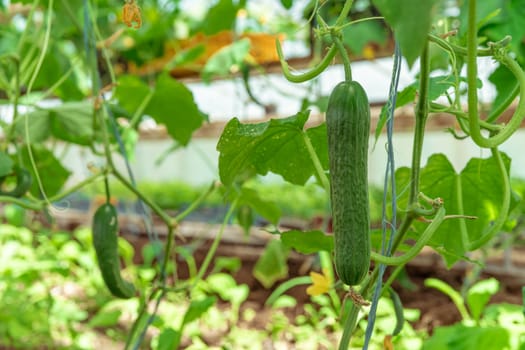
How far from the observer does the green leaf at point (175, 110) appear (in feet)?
3.28

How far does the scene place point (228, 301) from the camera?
1768mm

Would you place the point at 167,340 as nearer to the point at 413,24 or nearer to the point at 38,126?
the point at 38,126

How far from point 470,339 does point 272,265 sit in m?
1.02

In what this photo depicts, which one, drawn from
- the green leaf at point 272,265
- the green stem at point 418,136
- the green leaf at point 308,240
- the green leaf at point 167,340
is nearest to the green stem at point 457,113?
the green stem at point 418,136

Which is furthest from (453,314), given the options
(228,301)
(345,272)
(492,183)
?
(345,272)

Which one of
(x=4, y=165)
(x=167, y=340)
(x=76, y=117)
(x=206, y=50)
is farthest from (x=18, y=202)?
(x=206, y=50)

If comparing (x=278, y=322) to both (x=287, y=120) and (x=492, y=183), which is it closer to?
(x=492, y=183)

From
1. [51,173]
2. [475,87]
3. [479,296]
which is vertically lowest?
[479,296]

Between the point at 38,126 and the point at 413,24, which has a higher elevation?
the point at 413,24

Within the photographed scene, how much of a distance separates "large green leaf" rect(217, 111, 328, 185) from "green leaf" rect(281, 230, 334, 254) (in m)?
0.07

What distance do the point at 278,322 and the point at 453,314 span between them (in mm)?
414

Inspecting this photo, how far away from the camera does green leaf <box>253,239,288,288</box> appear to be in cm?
172

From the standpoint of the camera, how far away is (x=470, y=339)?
75cm

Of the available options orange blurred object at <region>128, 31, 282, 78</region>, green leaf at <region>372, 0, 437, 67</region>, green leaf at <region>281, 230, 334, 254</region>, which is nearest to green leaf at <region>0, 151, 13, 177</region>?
green leaf at <region>281, 230, 334, 254</region>
